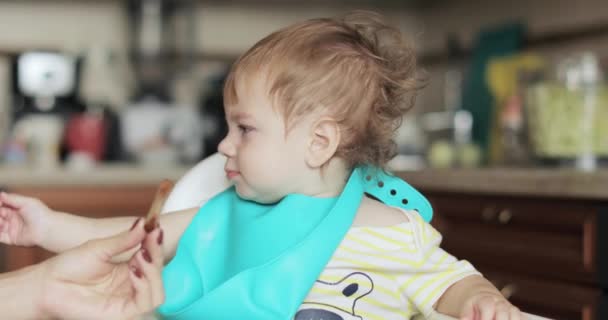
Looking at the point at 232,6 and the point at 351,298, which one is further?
the point at 232,6

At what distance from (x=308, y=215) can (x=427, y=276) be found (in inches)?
6.6

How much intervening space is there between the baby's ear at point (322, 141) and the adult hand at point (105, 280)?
266 millimetres

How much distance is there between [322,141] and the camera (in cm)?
110

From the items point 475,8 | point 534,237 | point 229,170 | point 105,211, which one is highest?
point 475,8

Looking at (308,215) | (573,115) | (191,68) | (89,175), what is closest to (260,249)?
(308,215)

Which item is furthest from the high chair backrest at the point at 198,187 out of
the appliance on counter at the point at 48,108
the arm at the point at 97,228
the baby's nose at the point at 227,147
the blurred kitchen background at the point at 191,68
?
the appliance on counter at the point at 48,108

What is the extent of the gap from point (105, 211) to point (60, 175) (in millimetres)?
163

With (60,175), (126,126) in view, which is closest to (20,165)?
(60,175)

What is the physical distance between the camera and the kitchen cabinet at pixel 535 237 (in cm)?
168

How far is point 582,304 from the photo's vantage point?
1703 millimetres

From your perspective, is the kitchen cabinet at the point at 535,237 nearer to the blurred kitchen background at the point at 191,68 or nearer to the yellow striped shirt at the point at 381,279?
A: the blurred kitchen background at the point at 191,68

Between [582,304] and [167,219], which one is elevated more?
[167,219]

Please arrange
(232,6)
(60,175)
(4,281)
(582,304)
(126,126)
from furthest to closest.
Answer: (232,6) < (126,126) < (60,175) < (582,304) < (4,281)

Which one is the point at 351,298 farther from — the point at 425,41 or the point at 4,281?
the point at 425,41
